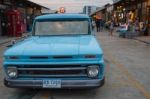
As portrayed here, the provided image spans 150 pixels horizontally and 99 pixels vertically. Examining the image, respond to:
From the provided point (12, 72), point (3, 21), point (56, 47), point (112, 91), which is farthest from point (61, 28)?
point (3, 21)

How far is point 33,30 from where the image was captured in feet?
31.9

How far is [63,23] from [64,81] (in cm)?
260

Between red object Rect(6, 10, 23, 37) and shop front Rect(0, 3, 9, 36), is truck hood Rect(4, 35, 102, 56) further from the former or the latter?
shop front Rect(0, 3, 9, 36)

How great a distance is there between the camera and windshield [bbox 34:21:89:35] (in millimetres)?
9547

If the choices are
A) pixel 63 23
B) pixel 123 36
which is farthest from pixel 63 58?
pixel 123 36

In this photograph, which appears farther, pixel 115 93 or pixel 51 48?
pixel 115 93

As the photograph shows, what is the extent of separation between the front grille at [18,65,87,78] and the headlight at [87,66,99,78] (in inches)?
3.8

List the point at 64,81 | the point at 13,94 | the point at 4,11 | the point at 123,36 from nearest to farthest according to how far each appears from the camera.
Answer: the point at 64,81, the point at 13,94, the point at 123,36, the point at 4,11

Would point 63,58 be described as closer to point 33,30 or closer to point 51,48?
point 51,48

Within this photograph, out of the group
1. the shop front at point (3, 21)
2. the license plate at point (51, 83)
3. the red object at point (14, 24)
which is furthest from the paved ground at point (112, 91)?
the shop front at point (3, 21)

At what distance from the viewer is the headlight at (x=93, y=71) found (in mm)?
7508

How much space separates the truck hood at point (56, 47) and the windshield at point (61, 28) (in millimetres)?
679

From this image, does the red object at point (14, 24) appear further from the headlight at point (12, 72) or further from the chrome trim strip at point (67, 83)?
the chrome trim strip at point (67, 83)

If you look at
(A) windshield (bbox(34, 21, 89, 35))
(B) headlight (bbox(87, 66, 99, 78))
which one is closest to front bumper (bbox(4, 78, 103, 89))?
(B) headlight (bbox(87, 66, 99, 78))
